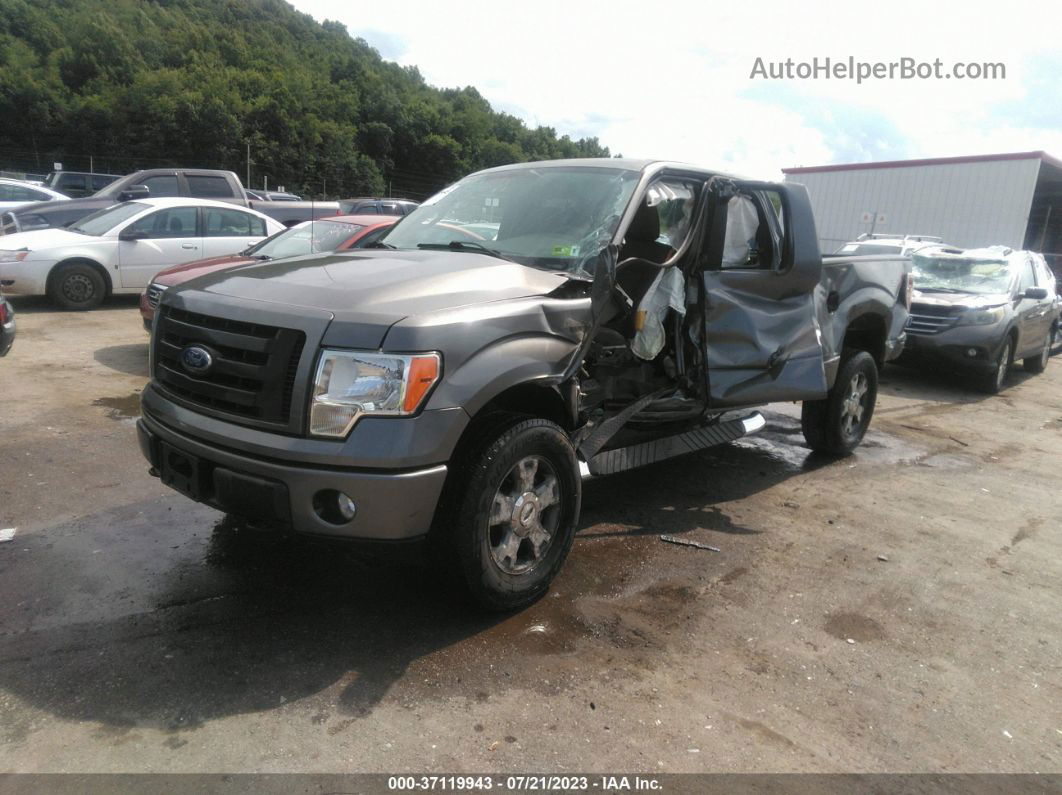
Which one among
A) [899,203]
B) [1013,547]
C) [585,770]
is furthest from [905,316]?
[899,203]

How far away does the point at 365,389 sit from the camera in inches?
121

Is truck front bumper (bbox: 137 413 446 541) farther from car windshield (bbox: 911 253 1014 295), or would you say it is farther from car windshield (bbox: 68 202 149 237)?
car windshield (bbox: 911 253 1014 295)

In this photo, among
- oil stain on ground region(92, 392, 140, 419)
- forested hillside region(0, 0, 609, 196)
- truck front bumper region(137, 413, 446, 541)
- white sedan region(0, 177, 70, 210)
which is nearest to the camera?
truck front bumper region(137, 413, 446, 541)

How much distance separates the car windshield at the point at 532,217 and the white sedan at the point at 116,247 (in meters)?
7.59

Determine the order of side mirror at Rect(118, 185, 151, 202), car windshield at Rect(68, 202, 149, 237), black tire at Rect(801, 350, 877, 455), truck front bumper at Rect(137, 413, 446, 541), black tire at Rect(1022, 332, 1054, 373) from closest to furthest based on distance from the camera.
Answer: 1. truck front bumper at Rect(137, 413, 446, 541)
2. black tire at Rect(801, 350, 877, 455)
3. car windshield at Rect(68, 202, 149, 237)
4. black tire at Rect(1022, 332, 1054, 373)
5. side mirror at Rect(118, 185, 151, 202)

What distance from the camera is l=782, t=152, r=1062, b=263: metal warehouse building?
22.1 meters

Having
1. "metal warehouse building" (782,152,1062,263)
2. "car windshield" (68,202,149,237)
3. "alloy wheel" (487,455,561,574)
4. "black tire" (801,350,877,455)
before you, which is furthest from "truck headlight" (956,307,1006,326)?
"metal warehouse building" (782,152,1062,263)

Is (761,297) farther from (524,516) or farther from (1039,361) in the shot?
(1039,361)

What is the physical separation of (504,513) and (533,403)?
564 millimetres

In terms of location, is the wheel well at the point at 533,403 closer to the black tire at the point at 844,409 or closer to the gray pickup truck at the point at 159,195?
the black tire at the point at 844,409

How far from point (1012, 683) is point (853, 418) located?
339cm

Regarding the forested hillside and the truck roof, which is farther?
the forested hillside

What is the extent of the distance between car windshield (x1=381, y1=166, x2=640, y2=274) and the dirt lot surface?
1650 mm

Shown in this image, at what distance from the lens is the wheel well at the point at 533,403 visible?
11.7 feet
